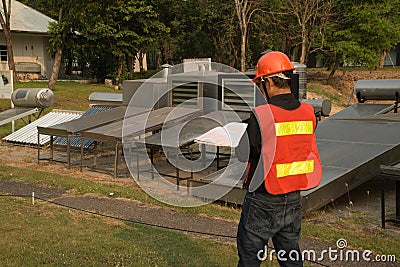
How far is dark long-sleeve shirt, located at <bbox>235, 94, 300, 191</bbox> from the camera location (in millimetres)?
4277

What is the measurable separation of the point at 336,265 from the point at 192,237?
1777mm

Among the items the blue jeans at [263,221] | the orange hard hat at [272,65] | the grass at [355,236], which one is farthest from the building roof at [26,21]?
the blue jeans at [263,221]

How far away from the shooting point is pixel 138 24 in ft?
129

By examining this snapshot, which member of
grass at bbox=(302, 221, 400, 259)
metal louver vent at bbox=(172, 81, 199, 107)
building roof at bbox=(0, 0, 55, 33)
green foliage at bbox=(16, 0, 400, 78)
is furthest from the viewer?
building roof at bbox=(0, 0, 55, 33)

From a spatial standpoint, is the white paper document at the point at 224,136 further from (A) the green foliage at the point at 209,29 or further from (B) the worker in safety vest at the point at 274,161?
(A) the green foliage at the point at 209,29

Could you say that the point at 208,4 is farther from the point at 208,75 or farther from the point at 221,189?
the point at 221,189

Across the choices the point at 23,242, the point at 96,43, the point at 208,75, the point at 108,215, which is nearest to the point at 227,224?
the point at 108,215

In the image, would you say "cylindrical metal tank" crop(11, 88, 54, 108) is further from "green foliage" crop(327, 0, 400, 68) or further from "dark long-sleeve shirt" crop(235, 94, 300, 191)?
"green foliage" crop(327, 0, 400, 68)

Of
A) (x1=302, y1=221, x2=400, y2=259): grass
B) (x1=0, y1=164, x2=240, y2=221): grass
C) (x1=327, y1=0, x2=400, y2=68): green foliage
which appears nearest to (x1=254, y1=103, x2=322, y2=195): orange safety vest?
(x1=302, y1=221, x2=400, y2=259): grass

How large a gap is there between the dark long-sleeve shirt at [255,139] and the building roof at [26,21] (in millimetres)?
37864

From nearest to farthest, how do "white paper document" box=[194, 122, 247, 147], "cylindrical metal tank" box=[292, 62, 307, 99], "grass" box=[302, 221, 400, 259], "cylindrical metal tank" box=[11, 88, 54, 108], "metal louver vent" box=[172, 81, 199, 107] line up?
"grass" box=[302, 221, 400, 259] < "white paper document" box=[194, 122, 247, 147] < "metal louver vent" box=[172, 81, 199, 107] < "cylindrical metal tank" box=[292, 62, 307, 99] < "cylindrical metal tank" box=[11, 88, 54, 108]

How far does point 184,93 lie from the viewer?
12172mm

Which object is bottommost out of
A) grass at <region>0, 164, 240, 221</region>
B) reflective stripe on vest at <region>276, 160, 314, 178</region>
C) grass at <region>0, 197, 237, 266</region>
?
grass at <region>0, 164, 240, 221</region>

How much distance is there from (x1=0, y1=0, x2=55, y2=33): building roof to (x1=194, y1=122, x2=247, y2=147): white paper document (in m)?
33.2
